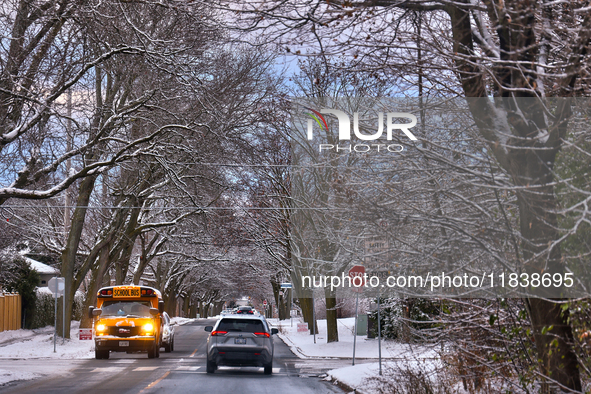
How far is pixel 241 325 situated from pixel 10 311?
2255cm

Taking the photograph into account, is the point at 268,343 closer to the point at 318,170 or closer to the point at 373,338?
the point at 318,170

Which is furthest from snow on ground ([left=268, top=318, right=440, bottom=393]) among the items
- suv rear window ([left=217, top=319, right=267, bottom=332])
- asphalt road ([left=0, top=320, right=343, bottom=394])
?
suv rear window ([left=217, top=319, right=267, bottom=332])

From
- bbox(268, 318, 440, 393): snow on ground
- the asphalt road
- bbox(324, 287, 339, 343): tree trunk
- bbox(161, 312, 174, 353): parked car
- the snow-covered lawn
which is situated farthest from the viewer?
bbox(324, 287, 339, 343): tree trunk

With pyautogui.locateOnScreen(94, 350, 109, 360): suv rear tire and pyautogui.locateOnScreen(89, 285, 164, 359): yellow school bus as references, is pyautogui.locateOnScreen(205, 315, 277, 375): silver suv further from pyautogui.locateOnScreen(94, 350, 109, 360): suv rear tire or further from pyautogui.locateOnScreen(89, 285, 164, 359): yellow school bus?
pyautogui.locateOnScreen(94, 350, 109, 360): suv rear tire

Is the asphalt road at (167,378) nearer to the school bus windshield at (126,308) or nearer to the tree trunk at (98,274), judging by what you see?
the school bus windshield at (126,308)

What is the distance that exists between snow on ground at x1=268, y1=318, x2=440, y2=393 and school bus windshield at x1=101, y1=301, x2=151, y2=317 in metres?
6.28

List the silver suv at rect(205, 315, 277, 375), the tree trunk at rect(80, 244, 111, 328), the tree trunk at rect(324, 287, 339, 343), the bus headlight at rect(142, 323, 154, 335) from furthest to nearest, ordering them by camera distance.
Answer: the tree trunk at rect(80, 244, 111, 328), the tree trunk at rect(324, 287, 339, 343), the bus headlight at rect(142, 323, 154, 335), the silver suv at rect(205, 315, 277, 375)

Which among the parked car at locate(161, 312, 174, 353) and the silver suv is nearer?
the silver suv

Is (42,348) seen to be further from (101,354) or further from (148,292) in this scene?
(148,292)

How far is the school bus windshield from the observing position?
25234 mm

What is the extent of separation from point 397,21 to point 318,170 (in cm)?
597

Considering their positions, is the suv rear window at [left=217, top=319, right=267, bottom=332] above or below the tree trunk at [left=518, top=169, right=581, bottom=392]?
below

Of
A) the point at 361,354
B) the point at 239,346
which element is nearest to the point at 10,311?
the point at 361,354

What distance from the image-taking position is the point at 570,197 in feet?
27.9
